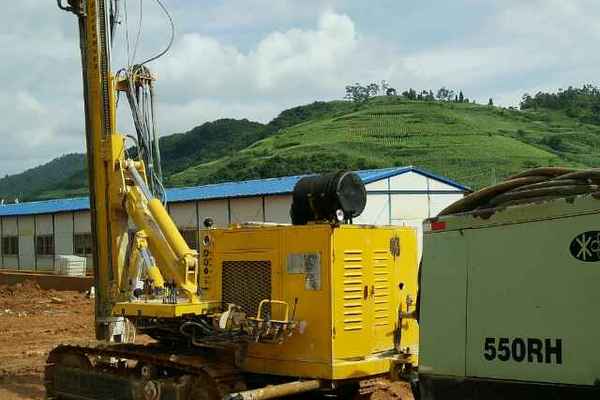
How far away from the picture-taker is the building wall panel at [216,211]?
27828mm

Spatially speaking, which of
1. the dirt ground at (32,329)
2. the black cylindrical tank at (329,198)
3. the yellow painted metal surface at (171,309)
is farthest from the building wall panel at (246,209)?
the black cylindrical tank at (329,198)

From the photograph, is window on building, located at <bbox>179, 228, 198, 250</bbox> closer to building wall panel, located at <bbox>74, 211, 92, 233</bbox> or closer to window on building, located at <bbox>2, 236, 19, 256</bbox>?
building wall panel, located at <bbox>74, 211, 92, 233</bbox>

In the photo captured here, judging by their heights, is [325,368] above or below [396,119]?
below

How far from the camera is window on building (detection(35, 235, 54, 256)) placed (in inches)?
1465

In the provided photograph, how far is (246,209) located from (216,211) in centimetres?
173

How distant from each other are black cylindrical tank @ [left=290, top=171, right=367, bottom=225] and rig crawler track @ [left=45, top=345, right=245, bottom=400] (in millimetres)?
1769

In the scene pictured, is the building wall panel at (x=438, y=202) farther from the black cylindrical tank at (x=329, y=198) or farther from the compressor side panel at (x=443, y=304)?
the compressor side panel at (x=443, y=304)

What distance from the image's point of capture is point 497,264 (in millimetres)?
4520

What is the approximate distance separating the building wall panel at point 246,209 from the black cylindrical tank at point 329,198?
1810cm

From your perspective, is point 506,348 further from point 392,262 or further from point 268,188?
point 268,188

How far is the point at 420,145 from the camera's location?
83.8 meters

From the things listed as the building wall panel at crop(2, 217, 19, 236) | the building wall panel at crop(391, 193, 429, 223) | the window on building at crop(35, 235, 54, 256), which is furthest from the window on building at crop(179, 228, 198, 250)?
the building wall panel at crop(2, 217, 19, 236)

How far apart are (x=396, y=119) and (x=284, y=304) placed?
3944 inches

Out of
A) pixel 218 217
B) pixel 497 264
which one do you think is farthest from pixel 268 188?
pixel 497 264
